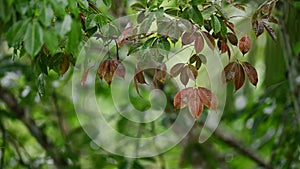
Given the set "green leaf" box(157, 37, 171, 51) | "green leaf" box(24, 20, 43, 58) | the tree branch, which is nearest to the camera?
"green leaf" box(24, 20, 43, 58)

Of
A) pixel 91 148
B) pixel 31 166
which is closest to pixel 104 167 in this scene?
pixel 91 148

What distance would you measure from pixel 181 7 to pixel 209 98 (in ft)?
0.48

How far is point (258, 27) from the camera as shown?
3.17ft

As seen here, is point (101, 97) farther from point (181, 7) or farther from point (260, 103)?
point (181, 7)

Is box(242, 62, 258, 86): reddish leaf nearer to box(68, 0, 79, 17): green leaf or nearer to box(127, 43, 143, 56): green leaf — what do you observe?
box(127, 43, 143, 56): green leaf

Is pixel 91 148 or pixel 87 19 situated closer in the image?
pixel 87 19

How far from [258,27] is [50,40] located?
38cm

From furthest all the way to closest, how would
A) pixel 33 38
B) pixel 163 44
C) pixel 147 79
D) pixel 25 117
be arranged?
1. pixel 25 117
2. pixel 147 79
3. pixel 163 44
4. pixel 33 38

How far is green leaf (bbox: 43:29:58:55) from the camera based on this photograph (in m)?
0.73

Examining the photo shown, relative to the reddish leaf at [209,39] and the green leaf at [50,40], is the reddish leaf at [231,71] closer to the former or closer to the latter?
the reddish leaf at [209,39]

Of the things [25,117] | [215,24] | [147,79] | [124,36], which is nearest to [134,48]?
[124,36]

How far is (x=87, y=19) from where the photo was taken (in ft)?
2.96

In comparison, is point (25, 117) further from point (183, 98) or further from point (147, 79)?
point (183, 98)

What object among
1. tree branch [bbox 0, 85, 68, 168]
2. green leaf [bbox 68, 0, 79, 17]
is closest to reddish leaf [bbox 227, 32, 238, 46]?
green leaf [bbox 68, 0, 79, 17]
